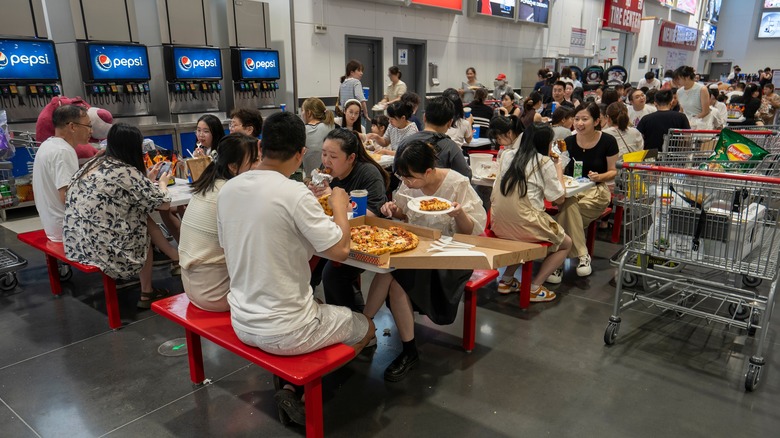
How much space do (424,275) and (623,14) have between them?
711 inches

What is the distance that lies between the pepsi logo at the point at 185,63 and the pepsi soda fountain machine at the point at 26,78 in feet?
5.01

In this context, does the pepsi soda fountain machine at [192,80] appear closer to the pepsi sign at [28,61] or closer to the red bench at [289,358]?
the pepsi sign at [28,61]

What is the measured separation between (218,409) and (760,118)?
11627 millimetres

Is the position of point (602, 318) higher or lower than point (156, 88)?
lower

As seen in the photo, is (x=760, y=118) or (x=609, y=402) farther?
(x=760, y=118)

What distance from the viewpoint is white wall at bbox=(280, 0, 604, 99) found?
28.7 feet

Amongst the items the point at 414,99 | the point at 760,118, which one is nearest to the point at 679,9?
the point at 760,118

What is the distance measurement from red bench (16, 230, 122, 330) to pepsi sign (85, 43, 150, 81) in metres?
3.18

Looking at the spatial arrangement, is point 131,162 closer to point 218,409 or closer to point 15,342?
point 15,342

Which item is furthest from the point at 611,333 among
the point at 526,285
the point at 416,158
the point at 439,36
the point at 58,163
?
the point at 439,36

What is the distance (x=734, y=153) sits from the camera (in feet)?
11.1

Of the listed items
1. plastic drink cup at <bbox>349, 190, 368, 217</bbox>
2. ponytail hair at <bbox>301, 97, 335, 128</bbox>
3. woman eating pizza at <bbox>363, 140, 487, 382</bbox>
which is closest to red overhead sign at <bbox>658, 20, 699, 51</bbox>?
ponytail hair at <bbox>301, 97, 335, 128</bbox>

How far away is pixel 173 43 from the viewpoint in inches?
283

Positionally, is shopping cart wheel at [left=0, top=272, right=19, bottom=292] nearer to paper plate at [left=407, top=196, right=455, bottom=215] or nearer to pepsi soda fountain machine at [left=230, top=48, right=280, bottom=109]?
paper plate at [left=407, top=196, right=455, bottom=215]
